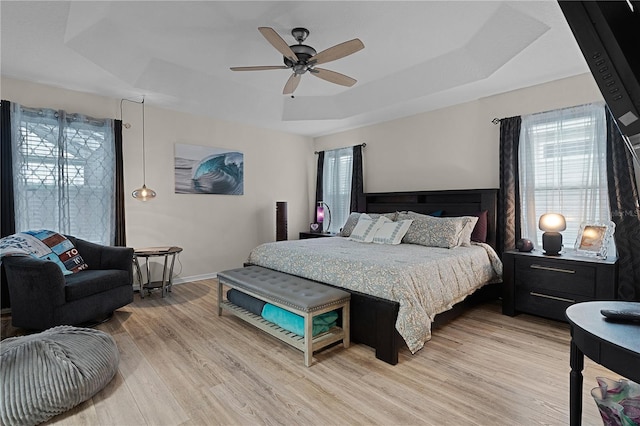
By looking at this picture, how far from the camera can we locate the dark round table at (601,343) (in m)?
1.02

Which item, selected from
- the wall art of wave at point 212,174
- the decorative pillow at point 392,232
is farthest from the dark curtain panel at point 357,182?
the wall art of wave at point 212,174

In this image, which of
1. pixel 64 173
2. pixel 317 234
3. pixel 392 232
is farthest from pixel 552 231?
pixel 64 173

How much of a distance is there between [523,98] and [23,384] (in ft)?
16.6

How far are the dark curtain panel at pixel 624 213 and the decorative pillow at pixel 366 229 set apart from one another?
2.25 meters

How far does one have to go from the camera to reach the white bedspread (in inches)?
95.1

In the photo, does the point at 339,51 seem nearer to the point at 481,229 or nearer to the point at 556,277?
the point at 481,229

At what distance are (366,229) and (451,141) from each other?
1.71 meters

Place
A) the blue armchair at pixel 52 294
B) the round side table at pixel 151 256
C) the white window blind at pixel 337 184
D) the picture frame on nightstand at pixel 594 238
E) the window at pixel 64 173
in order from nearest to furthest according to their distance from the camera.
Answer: the blue armchair at pixel 52 294 < the picture frame on nightstand at pixel 594 238 < the window at pixel 64 173 < the round side table at pixel 151 256 < the white window blind at pixel 337 184

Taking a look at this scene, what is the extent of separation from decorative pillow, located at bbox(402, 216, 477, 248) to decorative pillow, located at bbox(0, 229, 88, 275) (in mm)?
3659

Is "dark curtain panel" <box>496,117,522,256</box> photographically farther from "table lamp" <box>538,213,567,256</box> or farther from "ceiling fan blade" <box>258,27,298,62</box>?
"ceiling fan blade" <box>258,27,298,62</box>

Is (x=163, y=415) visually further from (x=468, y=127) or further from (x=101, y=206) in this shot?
(x=468, y=127)

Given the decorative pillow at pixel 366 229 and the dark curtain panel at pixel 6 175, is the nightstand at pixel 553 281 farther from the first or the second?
the dark curtain panel at pixel 6 175

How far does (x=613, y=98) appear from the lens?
0.75m

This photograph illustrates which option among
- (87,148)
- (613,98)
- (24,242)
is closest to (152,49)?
(87,148)
